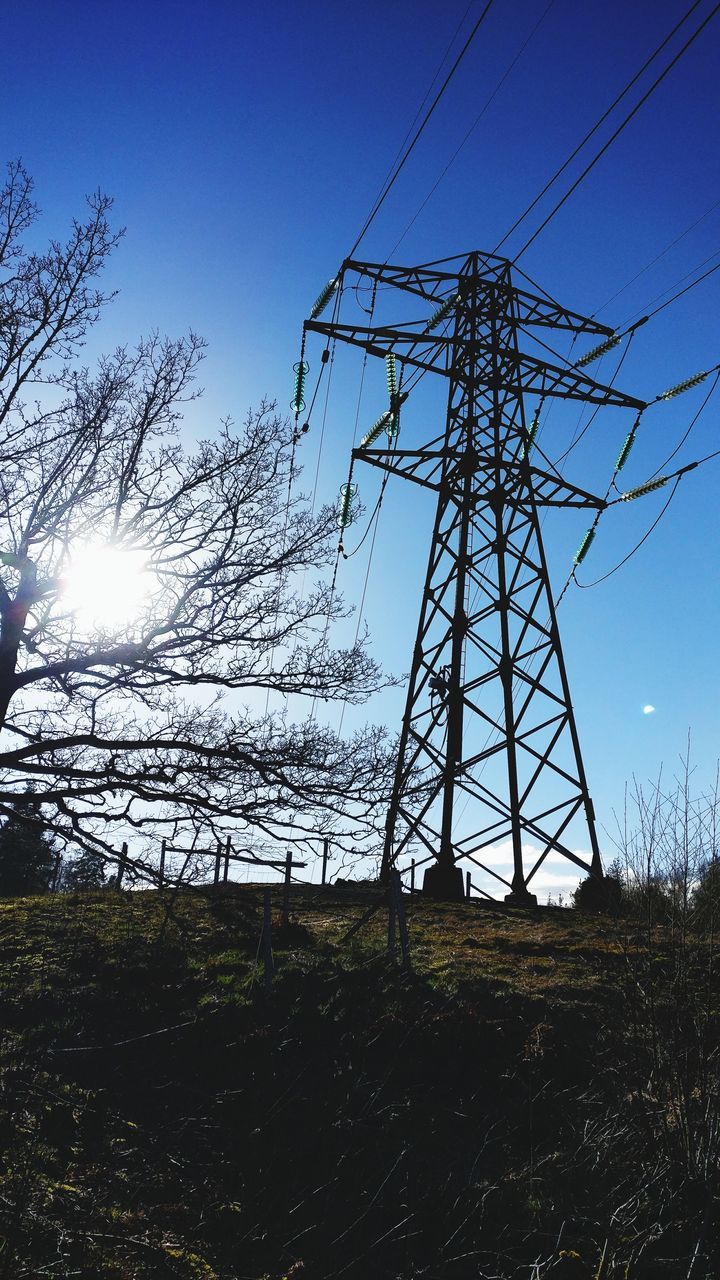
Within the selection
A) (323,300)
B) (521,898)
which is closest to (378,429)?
(323,300)

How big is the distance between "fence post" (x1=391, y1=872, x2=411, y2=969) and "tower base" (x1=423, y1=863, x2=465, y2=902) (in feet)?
9.86

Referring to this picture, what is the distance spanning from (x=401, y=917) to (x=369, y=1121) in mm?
3809

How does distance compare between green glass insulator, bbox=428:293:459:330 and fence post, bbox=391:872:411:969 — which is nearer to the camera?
fence post, bbox=391:872:411:969

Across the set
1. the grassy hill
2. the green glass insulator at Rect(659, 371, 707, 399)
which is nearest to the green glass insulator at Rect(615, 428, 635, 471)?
the green glass insulator at Rect(659, 371, 707, 399)

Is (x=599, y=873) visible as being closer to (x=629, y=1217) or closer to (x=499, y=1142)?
(x=499, y=1142)

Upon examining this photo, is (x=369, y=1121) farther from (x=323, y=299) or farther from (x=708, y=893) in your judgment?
(x=323, y=299)

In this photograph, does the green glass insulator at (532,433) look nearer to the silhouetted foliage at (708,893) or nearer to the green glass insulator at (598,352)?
the green glass insulator at (598,352)

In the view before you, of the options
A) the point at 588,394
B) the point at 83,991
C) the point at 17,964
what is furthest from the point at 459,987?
the point at 588,394

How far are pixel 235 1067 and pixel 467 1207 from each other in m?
3.02

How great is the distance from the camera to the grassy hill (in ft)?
15.2

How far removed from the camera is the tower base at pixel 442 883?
43.9 feet

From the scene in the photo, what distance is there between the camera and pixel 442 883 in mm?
13438

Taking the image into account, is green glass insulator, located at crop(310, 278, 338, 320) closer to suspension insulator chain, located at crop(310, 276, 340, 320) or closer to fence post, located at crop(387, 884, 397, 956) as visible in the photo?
suspension insulator chain, located at crop(310, 276, 340, 320)

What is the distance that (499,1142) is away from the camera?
19.6 ft
